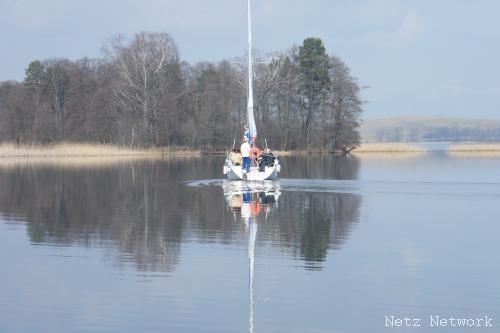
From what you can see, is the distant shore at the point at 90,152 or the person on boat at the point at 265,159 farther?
the distant shore at the point at 90,152

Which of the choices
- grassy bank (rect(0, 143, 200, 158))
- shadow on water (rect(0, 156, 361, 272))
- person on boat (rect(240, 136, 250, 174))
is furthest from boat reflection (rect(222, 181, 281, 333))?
grassy bank (rect(0, 143, 200, 158))

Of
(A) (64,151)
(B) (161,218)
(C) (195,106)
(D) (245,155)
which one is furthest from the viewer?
(C) (195,106)

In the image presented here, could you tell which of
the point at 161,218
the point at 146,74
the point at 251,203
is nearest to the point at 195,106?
the point at 146,74

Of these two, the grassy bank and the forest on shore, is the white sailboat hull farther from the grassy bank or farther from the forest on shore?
the forest on shore

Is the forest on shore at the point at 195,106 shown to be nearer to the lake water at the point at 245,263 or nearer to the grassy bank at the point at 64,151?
the grassy bank at the point at 64,151

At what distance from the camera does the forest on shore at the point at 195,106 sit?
71.7 meters

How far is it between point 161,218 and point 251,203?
4.64m

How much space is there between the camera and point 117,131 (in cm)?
7388

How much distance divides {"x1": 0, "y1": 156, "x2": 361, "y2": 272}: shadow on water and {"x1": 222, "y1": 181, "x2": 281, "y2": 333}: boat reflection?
188 millimetres

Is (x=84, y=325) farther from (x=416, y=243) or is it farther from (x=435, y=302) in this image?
(x=416, y=243)

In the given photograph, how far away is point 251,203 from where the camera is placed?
23594 mm

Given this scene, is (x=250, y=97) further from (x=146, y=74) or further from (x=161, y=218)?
(x=146, y=74)

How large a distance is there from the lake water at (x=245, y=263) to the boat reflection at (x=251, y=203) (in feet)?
0.17

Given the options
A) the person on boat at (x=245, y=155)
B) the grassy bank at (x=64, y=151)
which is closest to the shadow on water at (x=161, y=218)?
the person on boat at (x=245, y=155)
